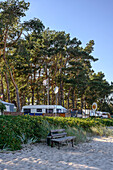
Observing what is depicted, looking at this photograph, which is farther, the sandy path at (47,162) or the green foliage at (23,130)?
the green foliage at (23,130)

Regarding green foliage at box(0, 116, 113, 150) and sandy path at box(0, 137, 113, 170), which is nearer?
sandy path at box(0, 137, 113, 170)

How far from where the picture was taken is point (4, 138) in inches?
279

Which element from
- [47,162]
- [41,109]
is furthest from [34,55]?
[47,162]

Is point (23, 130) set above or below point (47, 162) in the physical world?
above

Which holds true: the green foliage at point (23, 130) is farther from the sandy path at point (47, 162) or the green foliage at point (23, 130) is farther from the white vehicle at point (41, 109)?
the white vehicle at point (41, 109)

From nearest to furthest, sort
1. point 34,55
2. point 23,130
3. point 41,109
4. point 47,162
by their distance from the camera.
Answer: point 47,162 < point 23,130 < point 41,109 < point 34,55

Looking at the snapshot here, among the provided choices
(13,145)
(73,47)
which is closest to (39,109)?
(73,47)

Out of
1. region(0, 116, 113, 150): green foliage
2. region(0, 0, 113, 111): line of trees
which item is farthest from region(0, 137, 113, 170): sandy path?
region(0, 0, 113, 111): line of trees

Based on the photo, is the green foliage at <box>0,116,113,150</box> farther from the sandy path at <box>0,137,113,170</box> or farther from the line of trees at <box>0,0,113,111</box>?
the line of trees at <box>0,0,113,111</box>

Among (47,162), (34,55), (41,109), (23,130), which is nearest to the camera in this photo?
(47,162)

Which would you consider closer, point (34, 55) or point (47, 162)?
point (47, 162)

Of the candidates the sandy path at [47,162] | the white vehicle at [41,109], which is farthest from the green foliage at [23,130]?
the white vehicle at [41,109]

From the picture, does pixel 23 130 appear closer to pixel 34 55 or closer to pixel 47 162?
pixel 47 162

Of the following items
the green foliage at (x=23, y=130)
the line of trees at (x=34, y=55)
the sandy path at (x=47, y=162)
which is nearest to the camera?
the sandy path at (x=47, y=162)
